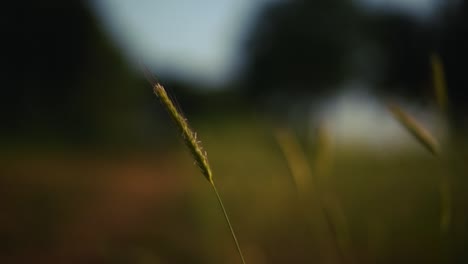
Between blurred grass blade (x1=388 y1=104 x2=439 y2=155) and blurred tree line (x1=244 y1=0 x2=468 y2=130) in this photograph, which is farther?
blurred tree line (x1=244 y1=0 x2=468 y2=130)

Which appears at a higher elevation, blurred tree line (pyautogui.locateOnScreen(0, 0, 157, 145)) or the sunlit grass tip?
blurred tree line (pyautogui.locateOnScreen(0, 0, 157, 145))

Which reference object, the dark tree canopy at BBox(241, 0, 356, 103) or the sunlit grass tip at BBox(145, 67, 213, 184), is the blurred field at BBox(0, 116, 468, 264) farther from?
the dark tree canopy at BBox(241, 0, 356, 103)

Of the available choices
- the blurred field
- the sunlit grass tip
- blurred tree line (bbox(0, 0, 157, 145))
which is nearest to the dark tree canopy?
blurred tree line (bbox(0, 0, 157, 145))

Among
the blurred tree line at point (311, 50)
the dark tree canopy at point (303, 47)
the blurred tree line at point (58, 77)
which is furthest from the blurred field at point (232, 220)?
the dark tree canopy at point (303, 47)

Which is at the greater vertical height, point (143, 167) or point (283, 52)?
point (283, 52)

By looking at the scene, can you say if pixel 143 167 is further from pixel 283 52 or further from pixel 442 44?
pixel 283 52

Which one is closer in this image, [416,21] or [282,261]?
[282,261]

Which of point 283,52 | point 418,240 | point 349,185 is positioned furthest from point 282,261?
point 283,52

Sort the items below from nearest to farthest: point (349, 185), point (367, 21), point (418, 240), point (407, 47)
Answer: point (418, 240) → point (349, 185) → point (407, 47) → point (367, 21)
